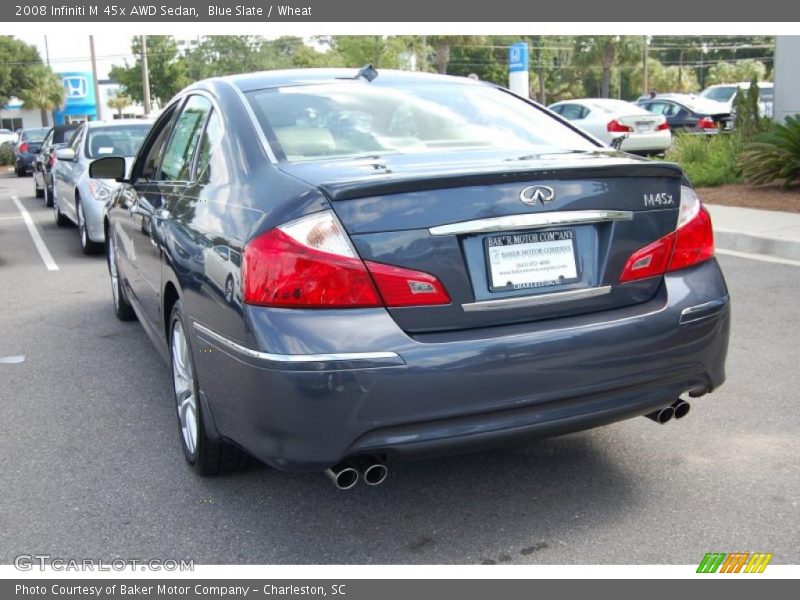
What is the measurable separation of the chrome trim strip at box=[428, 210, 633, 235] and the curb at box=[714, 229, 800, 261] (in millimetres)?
6160

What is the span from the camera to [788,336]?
19.5 feet

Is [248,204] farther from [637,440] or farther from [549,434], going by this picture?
[637,440]

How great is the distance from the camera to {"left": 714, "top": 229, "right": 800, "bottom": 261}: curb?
880 centimetres

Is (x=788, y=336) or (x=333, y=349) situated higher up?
(x=333, y=349)

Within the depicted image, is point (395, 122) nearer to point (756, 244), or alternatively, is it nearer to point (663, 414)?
point (663, 414)

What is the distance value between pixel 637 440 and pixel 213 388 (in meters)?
1.98

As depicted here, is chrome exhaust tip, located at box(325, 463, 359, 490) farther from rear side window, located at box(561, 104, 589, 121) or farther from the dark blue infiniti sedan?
rear side window, located at box(561, 104, 589, 121)

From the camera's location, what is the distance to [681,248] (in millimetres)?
3537

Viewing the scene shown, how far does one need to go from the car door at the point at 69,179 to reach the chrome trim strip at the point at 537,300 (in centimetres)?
905

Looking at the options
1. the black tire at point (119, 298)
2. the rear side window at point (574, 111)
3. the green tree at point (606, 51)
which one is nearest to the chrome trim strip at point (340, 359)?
the black tire at point (119, 298)

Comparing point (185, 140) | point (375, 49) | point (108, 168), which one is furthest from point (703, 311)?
point (375, 49)

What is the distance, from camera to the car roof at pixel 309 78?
14.1 ft

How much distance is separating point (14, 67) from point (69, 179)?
5225cm
